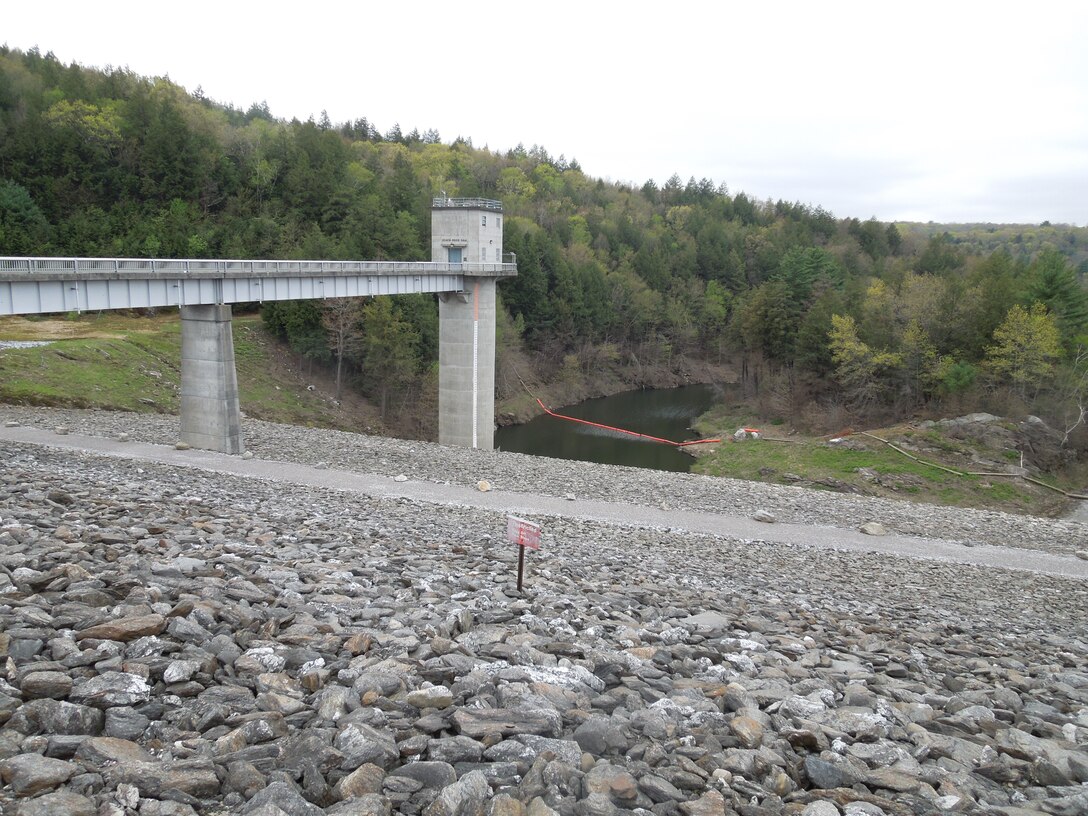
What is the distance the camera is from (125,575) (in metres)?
8.62

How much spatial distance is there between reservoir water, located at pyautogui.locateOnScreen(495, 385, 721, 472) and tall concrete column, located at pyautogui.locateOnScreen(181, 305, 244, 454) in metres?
27.2

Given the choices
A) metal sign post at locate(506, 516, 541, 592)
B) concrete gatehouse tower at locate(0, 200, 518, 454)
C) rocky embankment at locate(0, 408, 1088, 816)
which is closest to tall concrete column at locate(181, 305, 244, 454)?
concrete gatehouse tower at locate(0, 200, 518, 454)

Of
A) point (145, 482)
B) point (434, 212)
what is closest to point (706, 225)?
point (434, 212)

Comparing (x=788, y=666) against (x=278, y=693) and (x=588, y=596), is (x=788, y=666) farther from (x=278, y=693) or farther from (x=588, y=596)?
(x=278, y=693)

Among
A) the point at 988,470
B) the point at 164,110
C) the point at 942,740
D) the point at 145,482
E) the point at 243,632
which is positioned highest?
the point at 164,110

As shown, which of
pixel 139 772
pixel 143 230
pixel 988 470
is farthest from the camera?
pixel 143 230

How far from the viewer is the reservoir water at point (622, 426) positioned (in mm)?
52562

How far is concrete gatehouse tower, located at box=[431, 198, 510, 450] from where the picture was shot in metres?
48.4

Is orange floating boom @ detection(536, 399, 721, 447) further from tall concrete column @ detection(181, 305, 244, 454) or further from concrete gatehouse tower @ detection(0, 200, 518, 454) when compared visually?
tall concrete column @ detection(181, 305, 244, 454)

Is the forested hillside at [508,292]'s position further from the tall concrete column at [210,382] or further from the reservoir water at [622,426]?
the tall concrete column at [210,382]

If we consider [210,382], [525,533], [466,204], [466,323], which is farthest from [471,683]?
[466,204]

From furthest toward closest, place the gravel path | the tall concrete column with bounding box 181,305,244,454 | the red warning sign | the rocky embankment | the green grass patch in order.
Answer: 1. the green grass patch
2. the tall concrete column with bounding box 181,305,244,454
3. the gravel path
4. the red warning sign
5. the rocky embankment

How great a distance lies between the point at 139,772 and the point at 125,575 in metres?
4.41

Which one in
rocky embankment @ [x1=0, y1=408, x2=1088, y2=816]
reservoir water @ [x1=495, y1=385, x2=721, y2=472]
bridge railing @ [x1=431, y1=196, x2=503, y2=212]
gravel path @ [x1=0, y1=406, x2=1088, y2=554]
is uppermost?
bridge railing @ [x1=431, y1=196, x2=503, y2=212]
